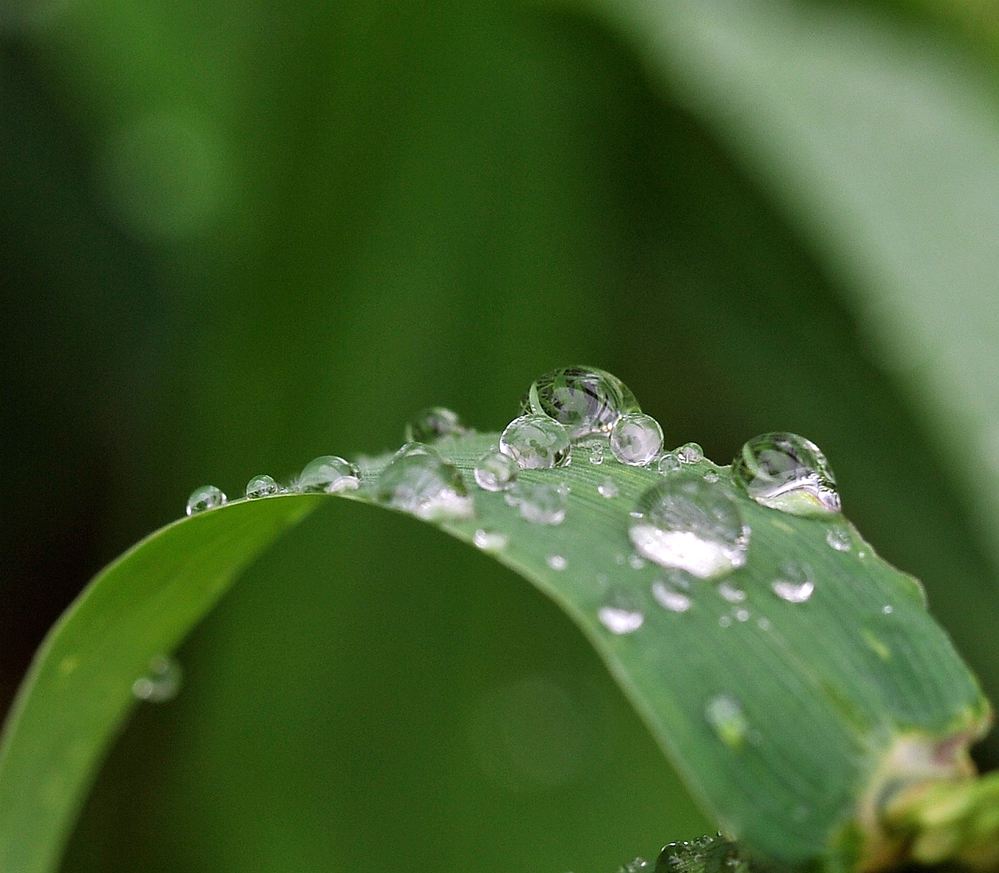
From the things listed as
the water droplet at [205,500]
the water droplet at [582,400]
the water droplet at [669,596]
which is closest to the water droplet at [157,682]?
the water droplet at [205,500]

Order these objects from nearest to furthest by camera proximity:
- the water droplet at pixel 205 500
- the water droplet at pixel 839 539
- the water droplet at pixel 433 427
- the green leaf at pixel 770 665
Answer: the green leaf at pixel 770 665
the water droplet at pixel 839 539
the water droplet at pixel 205 500
the water droplet at pixel 433 427

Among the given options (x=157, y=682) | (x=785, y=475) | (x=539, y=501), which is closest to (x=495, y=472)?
(x=539, y=501)

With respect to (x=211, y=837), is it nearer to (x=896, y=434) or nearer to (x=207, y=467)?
(x=207, y=467)

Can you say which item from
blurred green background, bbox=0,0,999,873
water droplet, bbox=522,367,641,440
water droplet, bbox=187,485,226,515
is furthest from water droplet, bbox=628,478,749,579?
blurred green background, bbox=0,0,999,873

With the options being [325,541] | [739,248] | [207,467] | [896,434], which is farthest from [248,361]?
[896,434]

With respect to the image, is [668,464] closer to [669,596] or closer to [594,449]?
[594,449]

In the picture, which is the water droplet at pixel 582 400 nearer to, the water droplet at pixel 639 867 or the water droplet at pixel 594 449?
the water droplet at pixel 594 449

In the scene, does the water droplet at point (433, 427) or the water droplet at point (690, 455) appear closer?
the water droplet at point (690, 455)
